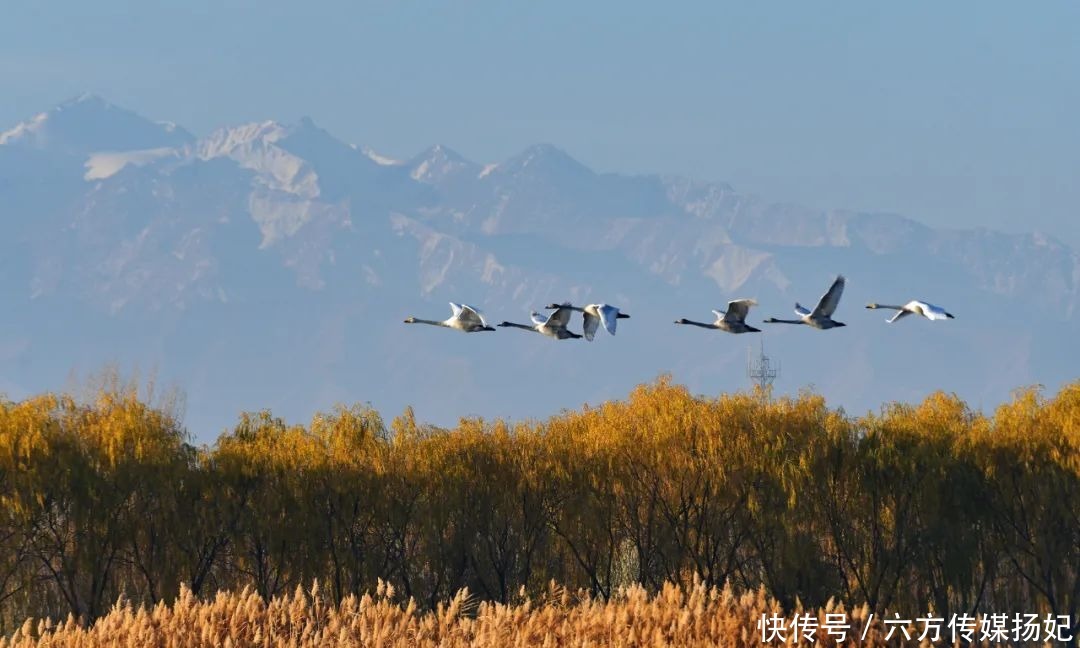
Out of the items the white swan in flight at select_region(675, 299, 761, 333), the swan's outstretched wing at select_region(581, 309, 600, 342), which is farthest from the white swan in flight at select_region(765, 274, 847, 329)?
the swan's outstretched wing at select_region(581, 309, 600, 342)

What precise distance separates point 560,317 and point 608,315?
11.8ft

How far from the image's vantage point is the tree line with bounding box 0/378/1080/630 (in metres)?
60.6

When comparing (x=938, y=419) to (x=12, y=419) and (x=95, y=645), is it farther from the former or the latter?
(x=95, y=645)

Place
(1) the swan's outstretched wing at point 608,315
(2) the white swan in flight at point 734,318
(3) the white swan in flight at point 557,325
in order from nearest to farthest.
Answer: (1) the swan's outstretched wing at point 608,315
(3) the white swan in flight at point 557,325
(2) the white swan in flight at point 734,318

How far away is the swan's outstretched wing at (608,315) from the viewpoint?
3066 cm

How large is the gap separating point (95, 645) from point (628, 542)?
120 ft

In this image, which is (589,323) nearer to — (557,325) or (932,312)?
(557,325)

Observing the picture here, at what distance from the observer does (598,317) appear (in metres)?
32.7

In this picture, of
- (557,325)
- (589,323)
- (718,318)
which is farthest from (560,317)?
A: (718,318)

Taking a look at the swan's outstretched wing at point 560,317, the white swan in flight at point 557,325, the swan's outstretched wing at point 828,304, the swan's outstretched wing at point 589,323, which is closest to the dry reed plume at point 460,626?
the swan's outstretched wing at point 589,323

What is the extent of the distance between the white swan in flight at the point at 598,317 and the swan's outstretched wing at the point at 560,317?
8cm

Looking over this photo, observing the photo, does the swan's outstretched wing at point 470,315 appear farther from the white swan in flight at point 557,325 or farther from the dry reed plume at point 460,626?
the dry reed plume at point 460,626

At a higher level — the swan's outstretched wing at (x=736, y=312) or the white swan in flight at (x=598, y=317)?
the swan's outstretched wing at (x=736, y=312)

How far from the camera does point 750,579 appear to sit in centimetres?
6525
